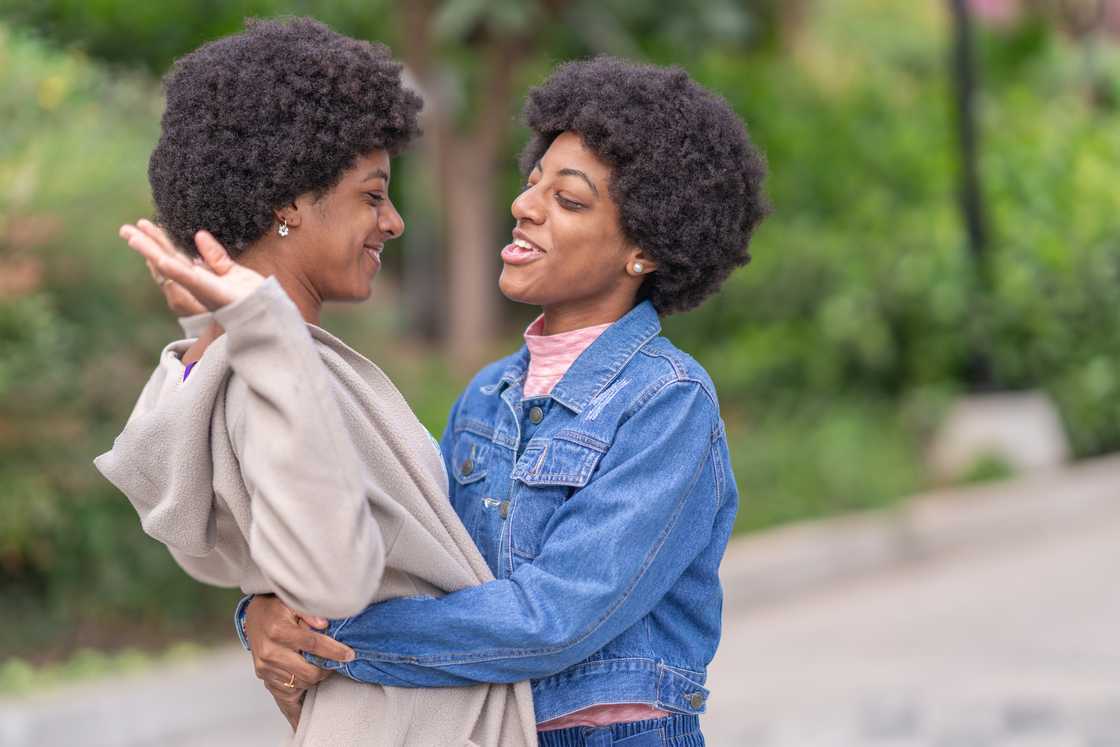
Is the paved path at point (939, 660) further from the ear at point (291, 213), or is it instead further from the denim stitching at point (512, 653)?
the ear at point (291, 213)

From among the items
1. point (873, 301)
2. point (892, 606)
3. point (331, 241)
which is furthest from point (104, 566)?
point (873, 301)

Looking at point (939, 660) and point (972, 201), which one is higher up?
point (972, 201)

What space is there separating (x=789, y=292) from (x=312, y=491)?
9324 mm

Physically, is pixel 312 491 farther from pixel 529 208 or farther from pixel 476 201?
pixel 476 201

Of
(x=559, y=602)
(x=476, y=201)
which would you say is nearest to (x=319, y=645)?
(x=559, y=602)

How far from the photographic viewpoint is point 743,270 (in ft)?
35.1

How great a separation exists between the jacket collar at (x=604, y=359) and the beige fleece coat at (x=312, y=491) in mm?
234

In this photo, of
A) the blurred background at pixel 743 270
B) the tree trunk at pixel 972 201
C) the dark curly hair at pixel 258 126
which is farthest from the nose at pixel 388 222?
the tree trunk at pixel 972 201

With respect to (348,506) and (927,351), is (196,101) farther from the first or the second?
(927,351)

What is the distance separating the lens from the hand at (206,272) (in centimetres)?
198

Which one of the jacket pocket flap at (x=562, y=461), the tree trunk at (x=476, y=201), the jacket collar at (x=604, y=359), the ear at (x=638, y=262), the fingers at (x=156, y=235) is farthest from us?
the tree trunk at (x=476, y=201)

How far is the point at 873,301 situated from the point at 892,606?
10.3 feet

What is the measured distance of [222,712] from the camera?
5.84m

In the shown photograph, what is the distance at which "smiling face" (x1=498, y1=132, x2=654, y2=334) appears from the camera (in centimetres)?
245
